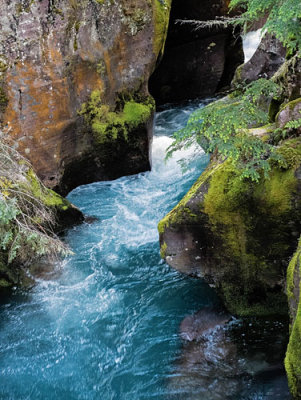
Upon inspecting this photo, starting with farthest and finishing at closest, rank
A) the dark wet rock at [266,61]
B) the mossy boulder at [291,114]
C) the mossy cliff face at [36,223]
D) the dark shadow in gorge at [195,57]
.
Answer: the dark shadow in gorge at [195,57] → the dark wet rock at [266,61] → the mossy cliff face at [36,223] → the mossy boulder at [291,114]

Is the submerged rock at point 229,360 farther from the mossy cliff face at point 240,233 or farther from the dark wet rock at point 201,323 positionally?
the mossy cliff face at point 240,233

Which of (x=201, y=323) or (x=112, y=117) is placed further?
(x=112, y=117)

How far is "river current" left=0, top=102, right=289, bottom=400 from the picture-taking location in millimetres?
5000

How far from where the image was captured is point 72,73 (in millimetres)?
8922

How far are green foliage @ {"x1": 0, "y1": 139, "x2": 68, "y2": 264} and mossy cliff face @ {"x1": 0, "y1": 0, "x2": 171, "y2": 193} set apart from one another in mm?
1686

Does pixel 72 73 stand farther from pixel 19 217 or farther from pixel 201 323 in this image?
pixel 201 323

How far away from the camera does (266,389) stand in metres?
4.59

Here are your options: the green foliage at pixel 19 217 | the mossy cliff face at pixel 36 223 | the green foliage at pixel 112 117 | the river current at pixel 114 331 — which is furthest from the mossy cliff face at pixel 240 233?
the green foliage at pixel 112 117

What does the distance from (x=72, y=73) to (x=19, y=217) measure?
167 inches

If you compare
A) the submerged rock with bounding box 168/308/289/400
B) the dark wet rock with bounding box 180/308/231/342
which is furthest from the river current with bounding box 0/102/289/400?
the dark wet rock with bounding box 180/308/231/342

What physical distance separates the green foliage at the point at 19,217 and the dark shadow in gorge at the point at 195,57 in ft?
32.6

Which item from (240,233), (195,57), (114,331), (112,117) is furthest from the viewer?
(195,57)

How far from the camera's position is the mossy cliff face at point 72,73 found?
26.7ft

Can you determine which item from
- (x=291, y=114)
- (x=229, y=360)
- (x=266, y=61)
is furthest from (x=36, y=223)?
(x=266, y=61)
